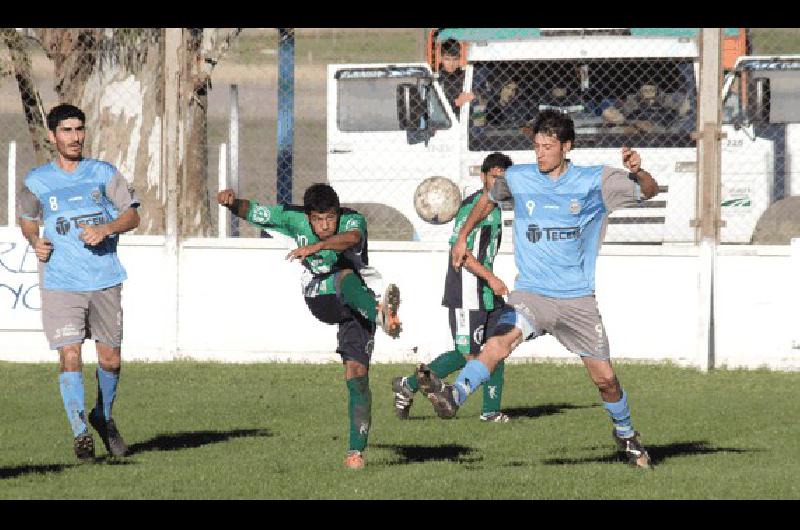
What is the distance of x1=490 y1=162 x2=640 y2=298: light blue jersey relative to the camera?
32.2 ft

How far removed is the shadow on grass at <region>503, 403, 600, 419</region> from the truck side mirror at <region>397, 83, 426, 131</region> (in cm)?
644

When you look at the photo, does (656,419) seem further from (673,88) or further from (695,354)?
(673,88)

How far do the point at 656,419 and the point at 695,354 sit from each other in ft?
10.2

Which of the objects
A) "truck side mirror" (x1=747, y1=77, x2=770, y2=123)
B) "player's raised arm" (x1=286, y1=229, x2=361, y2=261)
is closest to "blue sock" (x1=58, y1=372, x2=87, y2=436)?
"player's raised arm" (x1=286, y1=229, x2=361, y2=261)

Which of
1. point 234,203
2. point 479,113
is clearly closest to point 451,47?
point 479,113

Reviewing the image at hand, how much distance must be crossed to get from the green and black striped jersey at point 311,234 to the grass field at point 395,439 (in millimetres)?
1128

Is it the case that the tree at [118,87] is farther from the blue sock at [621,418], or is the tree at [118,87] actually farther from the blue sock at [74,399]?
the blue sock at [621,418]

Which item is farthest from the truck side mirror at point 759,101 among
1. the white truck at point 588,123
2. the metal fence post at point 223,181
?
the metal fence post at point 223,181

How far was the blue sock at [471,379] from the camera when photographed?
9.29 meters

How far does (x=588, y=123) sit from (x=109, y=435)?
9415 millimetres

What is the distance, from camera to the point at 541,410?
517 inches

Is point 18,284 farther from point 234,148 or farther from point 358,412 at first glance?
point 358,412

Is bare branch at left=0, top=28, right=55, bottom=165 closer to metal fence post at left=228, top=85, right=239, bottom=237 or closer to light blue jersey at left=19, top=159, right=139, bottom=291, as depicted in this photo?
metal fence post at left=228, top=85, right=239, bottom=237

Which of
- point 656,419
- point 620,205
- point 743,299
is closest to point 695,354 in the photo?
point 743,299
